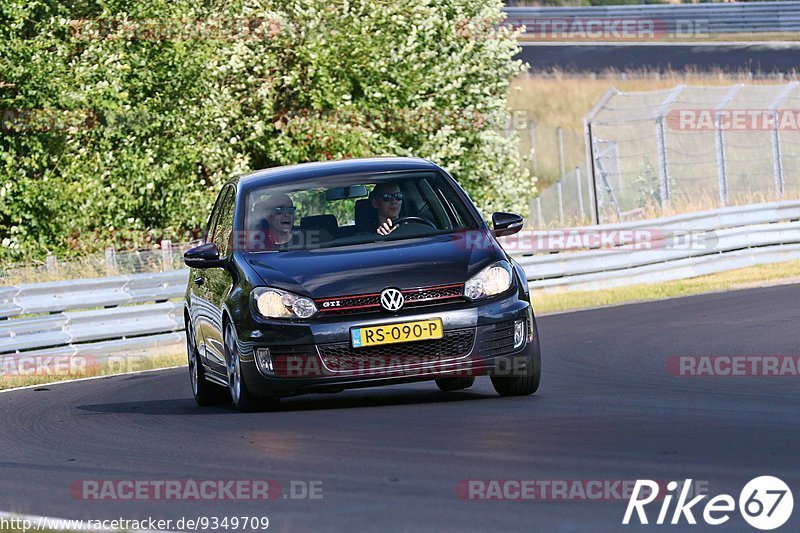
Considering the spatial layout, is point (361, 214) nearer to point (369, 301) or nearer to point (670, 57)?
point (369, 301)

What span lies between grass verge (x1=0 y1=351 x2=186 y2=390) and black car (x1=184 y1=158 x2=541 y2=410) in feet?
16.2

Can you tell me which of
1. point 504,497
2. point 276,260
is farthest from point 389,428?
point 504,497

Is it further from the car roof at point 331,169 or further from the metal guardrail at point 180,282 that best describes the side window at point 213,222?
the metal guardrail at point 180,282

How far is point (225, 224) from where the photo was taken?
11.5 meters

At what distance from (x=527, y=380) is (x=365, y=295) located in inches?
48.9

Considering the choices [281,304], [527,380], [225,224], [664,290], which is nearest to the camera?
[281,304]

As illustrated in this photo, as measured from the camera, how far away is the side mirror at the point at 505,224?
1062 centimetres

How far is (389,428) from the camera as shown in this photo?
888 centimetres

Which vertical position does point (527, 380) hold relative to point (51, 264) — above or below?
above

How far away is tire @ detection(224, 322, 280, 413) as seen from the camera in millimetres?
10070

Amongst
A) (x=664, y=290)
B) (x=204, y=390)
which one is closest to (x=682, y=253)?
(x=664, y=290)

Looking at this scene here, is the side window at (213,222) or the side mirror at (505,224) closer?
the side mirror at (505,224)

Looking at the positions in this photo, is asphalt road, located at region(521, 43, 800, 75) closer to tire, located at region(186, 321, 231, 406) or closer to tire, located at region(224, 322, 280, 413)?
tire, located at region(186, 321, 231, 406)

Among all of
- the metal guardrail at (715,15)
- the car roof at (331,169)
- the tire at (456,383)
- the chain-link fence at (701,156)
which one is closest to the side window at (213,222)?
the car roof at (331,169)
